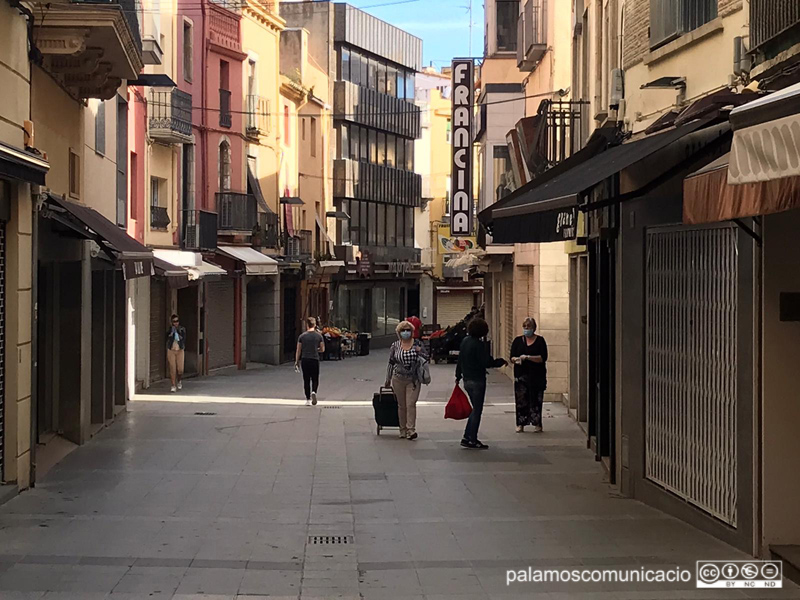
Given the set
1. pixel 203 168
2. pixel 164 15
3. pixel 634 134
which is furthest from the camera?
pixel 203 168

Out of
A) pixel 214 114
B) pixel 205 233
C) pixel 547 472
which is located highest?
pixel 214 114

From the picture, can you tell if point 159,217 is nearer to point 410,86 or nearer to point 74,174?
point 74,174

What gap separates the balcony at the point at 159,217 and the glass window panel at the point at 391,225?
3123 centimetres

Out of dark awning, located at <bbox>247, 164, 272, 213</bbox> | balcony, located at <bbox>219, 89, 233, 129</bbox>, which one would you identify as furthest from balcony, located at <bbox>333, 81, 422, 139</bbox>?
balcony, located at <bbox>219, 89, 233, 129</bbox>

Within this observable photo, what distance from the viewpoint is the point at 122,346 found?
73.9 ft

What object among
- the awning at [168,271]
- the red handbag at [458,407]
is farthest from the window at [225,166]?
the red handbag at [458,407]

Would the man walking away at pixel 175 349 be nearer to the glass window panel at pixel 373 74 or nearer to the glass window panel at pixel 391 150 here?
the glass window panel at pixel 373 74

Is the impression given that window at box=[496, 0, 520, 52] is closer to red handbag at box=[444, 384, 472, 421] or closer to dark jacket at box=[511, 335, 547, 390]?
dark jacket at box=[511, 335, 547, 390]

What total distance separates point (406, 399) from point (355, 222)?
136 feet

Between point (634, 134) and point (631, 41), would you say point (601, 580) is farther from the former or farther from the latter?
point (631, 41)

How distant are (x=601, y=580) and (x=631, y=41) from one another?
7319 millimetres

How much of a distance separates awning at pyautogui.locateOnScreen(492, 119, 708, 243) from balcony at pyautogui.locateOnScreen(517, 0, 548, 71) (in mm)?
11671

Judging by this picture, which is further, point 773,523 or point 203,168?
point 203,168

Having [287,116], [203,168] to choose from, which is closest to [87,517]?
[203,168]
